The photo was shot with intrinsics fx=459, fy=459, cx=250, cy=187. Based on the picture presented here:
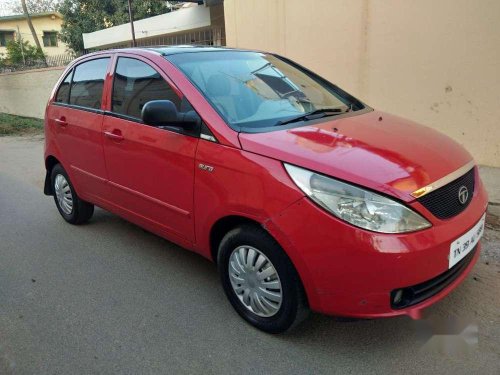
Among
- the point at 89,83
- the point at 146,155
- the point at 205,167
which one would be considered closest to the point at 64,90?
the point at 89,83

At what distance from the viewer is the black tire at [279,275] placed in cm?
260

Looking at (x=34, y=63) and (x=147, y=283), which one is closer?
(x=147, y=283)

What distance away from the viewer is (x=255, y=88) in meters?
3.38

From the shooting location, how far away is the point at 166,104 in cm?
297

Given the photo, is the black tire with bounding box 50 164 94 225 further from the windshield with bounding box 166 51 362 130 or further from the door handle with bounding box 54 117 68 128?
the windshield with bounding box 166 51 362 130

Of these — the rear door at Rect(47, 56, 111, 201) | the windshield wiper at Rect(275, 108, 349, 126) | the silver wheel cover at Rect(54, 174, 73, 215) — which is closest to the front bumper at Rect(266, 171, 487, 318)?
the windshield wiper at Rect(275, 108, 349, 126)

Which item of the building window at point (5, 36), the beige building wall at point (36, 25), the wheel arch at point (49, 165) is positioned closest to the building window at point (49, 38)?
the beige building wall at point (36, 25)

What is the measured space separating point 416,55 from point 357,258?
5.03 metres

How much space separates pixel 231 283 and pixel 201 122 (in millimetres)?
1075

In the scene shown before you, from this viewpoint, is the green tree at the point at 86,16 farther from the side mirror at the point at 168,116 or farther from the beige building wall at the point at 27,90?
the side mirror at the point at 168,116

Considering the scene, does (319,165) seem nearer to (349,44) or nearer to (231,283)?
(231,283)

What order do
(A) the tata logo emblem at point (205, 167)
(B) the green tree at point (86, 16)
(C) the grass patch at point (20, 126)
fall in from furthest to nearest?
(B) the green tree at point (86, 16), (C) the grass patch at point (20, 126), (A) the tata logo emblem at point (205, 167)

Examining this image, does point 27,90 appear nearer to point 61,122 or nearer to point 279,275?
point 61,122

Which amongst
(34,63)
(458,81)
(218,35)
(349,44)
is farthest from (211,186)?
(34,63)
